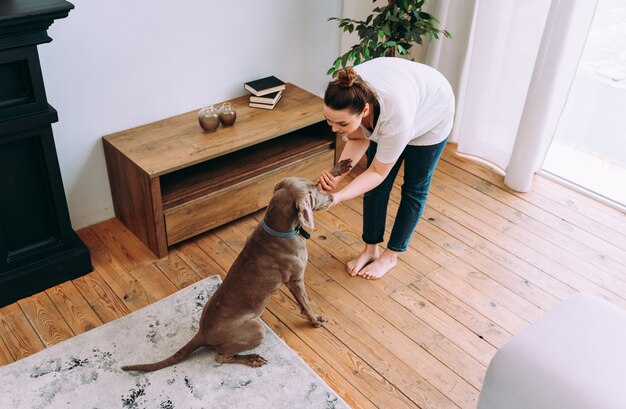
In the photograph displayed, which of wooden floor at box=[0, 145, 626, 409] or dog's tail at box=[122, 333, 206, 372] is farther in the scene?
wooden floor at box=[0, 145, 626, 409]

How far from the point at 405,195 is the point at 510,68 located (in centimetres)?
117

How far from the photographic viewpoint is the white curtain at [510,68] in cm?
280

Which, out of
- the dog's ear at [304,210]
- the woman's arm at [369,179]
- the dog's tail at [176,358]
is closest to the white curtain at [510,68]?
the woman's arm at [369,179]

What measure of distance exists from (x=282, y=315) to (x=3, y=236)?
111cm

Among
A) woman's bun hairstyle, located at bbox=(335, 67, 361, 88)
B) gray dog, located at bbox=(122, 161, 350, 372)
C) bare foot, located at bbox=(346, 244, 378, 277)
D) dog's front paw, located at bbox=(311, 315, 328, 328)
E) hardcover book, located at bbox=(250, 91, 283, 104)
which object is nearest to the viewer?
woman's bun hairstyle, located at bbox=(335, 67, 361, 88)

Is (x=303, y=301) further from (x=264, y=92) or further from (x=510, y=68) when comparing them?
(x=510, y=68)

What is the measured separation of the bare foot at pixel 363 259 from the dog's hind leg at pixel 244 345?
2.08 feet

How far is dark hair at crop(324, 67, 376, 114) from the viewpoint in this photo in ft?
6.01

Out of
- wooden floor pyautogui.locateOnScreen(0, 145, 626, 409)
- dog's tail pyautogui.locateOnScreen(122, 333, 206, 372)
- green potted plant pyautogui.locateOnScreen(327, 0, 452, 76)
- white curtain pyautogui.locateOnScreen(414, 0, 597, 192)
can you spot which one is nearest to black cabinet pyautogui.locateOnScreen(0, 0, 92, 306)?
wooden floor pyautogui.locateOnScreen(0, 145, 626, 409)

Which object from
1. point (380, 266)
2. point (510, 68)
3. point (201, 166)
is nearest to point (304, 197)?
point (380, 266)

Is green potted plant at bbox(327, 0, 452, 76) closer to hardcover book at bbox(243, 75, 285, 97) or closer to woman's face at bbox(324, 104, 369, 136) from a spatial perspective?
→ hardcover book at bbox(243, 75, 285, 97)

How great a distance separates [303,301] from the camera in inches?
85.0

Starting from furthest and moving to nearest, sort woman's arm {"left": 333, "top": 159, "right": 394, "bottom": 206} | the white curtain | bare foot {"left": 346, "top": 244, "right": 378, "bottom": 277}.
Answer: the white curtain, bare foot {"left": 346, "top": 244, "right": 378, "bottom": 277}, woman's arm {"left": 333, "top": 159, "right": 394, "bottom": 206}

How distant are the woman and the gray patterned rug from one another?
2.13 ft
